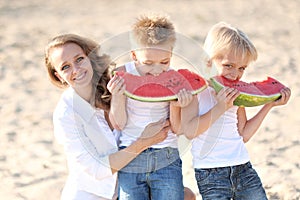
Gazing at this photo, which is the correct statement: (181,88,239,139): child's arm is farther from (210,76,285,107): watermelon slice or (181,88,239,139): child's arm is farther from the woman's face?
the woman's face

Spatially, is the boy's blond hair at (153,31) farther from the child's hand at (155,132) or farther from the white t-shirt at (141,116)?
the child's hand at (155,132)

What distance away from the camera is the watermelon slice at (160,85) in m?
3.21

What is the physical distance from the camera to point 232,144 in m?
3.47

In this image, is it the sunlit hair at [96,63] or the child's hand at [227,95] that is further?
the sunlit hair at [96,63]

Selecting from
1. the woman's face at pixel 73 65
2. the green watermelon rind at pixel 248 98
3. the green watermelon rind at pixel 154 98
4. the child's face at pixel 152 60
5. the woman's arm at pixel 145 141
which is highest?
the woman's face at pixel 73 65

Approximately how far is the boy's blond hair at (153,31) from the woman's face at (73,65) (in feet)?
0.97

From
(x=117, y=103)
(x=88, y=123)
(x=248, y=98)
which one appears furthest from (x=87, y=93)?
(x=248, y=98)

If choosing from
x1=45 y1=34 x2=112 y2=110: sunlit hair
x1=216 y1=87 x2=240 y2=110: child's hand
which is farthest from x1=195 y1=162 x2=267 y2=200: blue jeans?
x1=45 y1=34 x2=112 y2=110: sunlit hair

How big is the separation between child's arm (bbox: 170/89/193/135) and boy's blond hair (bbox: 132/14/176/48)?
0.25m

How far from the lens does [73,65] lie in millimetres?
3352

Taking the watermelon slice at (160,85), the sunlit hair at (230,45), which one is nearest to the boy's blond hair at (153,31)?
the watermelon slice at (160,85)

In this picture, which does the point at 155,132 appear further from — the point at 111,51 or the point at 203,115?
the point at 111,51

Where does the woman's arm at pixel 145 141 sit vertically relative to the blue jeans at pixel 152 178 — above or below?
above

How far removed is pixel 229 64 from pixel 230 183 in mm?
595
